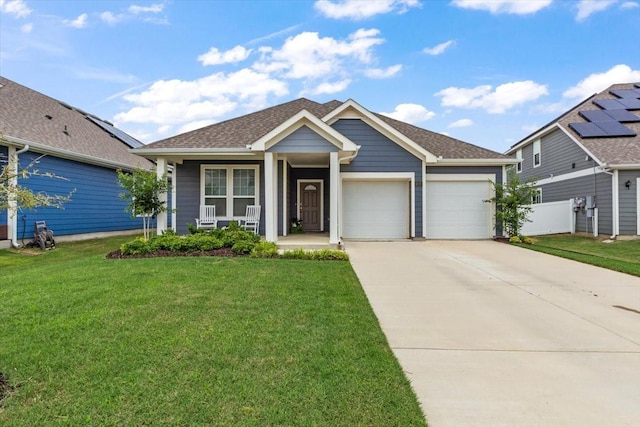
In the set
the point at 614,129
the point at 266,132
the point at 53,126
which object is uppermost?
the point at 614,129

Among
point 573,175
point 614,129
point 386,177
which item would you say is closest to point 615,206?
point 573,175

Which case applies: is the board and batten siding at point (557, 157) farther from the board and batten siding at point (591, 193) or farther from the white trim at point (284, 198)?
the white trim at point (284, 198)

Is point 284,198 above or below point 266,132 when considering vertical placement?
below

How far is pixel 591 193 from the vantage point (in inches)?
572

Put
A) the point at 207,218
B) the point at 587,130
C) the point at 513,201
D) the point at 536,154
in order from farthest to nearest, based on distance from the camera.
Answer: the point at 536,154 < the point at 587,130 < the point at 513,201 < the point at 207,218

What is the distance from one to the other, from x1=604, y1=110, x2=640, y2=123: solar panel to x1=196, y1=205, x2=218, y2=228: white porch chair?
17741 mm

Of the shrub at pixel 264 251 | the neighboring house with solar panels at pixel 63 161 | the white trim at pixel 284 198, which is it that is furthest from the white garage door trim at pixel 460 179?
the neighboring house with solar panels at pixel 63 161

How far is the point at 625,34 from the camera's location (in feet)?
50.1

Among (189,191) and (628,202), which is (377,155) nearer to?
(189,191)

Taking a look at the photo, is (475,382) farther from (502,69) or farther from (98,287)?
(502,69)

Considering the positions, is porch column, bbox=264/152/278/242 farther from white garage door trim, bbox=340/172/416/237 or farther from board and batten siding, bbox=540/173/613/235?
board and batten siding, bbox=540/173/613/235

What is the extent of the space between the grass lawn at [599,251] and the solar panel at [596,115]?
5.76 meters

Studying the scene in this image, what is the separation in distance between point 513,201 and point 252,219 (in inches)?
351

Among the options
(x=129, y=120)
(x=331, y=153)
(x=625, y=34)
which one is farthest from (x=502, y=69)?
(x=129, y=120)
